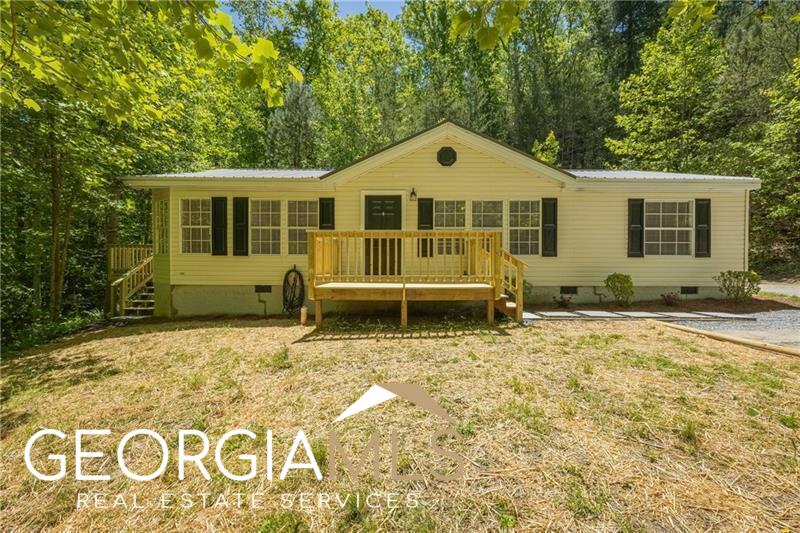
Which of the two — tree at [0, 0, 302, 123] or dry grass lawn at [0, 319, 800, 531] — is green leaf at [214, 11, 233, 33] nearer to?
tree at [0, 0, 302, 123]

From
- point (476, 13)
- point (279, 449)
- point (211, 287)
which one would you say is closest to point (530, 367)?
point (279, 449)

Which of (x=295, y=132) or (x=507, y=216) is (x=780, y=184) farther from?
(x=295, y=132)

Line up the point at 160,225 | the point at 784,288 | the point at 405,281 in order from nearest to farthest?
the point at 405,281
the point at 160,225
the point at 784,288

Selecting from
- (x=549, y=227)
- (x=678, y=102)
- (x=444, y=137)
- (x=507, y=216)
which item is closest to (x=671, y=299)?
(x=549, y=227)

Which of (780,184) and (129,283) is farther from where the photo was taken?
(780,184)

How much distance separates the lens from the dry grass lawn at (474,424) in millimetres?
2215

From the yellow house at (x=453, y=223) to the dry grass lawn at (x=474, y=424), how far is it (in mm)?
3380

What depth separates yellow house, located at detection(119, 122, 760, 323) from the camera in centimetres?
875

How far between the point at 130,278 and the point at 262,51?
34.3 feet

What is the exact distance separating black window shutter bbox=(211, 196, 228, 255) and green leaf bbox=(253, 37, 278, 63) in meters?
7.48

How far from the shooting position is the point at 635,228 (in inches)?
348

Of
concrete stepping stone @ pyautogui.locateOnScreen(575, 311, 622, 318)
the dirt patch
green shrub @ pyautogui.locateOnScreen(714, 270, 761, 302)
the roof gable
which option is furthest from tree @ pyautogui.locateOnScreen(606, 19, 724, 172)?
concrete stepping stone @ pyautogui.locateOnScreen(575, 311, 622, 318)

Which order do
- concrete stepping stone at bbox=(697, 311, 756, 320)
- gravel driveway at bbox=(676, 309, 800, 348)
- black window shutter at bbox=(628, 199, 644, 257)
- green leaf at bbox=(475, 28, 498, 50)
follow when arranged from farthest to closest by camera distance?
black window shutter at bbox=(628, 199, 644, 257) → concrete stepping stone at bbox=(697, 311, 756, 320) → gravel driveway at bbox=(676, 309, 800, 348) → green leaf at bbox=(475, 28, 498, 50)

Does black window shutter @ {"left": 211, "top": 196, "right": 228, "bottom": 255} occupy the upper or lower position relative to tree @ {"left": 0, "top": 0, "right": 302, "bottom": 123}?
lower
